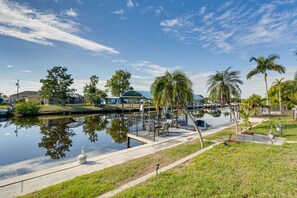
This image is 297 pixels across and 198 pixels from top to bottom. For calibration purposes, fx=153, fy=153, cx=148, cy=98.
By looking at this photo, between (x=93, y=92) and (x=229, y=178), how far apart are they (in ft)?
169

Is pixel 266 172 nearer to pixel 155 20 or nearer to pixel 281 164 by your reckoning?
pixel 281 164

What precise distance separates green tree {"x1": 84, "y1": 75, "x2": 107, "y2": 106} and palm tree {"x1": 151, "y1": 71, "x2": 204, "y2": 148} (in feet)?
125

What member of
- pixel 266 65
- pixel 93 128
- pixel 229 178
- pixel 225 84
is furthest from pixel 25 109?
Result: pixel 266 65

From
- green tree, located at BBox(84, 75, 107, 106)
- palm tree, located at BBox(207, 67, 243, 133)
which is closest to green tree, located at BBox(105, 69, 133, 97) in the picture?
green tree, located at BBox(84, 75, 107, 106)

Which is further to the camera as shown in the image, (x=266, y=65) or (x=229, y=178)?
(x=266, y=65)

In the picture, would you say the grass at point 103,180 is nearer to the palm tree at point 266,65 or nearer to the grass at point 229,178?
the grass at point 229,178

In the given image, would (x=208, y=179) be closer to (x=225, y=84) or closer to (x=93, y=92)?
(x=225, y=84)

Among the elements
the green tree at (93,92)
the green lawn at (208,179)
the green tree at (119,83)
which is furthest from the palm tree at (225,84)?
the green tree at (119,83)

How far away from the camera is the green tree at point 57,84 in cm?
4028

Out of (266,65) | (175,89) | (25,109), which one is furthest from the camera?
(25,109)

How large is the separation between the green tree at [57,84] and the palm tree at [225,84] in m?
41.4

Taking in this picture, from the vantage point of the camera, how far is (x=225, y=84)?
36.9ft

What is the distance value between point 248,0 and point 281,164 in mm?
10944

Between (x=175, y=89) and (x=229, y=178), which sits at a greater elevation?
(x=175, y=89)
